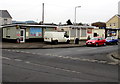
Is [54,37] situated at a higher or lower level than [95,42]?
higher

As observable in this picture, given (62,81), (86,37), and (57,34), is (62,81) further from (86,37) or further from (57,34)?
(86,37)

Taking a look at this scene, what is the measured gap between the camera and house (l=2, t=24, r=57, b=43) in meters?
35.7

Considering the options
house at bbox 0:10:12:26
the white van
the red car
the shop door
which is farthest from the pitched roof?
the red car

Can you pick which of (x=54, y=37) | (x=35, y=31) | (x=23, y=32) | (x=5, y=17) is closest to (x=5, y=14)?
(x=5, y=17)

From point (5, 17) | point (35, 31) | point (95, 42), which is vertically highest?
point (5, 17)

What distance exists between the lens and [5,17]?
233 feet

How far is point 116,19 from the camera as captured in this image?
81.2 metres

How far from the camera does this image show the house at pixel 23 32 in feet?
117

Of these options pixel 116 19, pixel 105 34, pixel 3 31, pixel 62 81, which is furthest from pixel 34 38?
pixel 116 19

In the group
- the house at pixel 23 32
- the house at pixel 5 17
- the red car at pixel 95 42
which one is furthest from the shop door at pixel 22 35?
the house at pixel 5 17

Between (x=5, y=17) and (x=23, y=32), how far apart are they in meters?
37.3

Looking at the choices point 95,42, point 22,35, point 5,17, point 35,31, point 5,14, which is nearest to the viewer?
point 95,42

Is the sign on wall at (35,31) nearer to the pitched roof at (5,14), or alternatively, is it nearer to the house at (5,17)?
the house at (5,17)

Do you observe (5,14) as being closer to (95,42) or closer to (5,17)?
(5,17)
